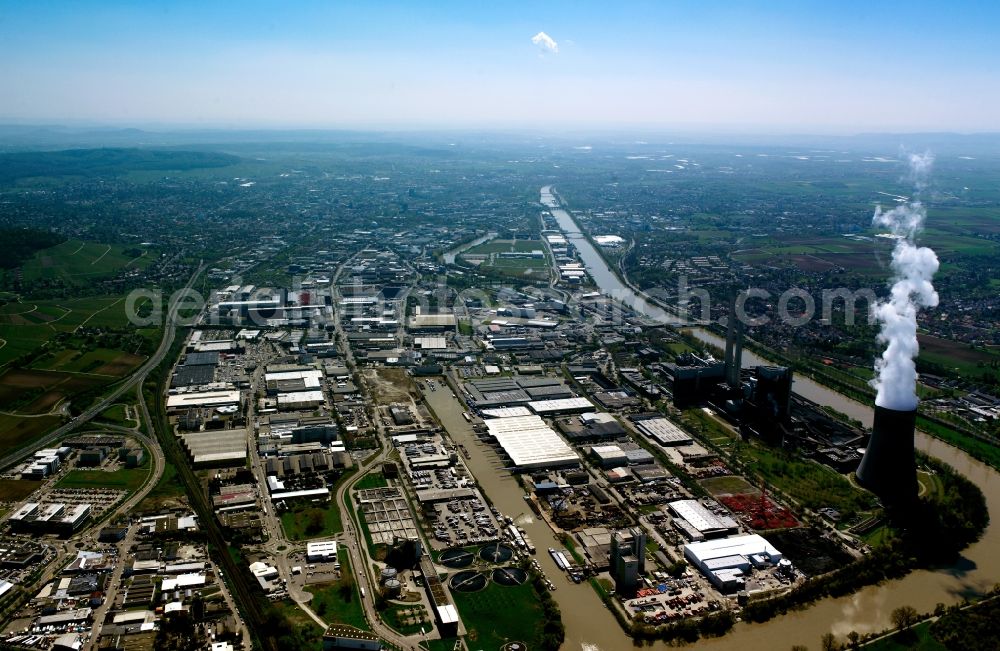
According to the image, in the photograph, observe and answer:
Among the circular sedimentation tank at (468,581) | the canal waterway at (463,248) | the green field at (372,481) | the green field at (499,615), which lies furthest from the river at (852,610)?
the canal waterway at (463,248)

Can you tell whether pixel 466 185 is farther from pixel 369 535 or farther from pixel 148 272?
pixel 369 535

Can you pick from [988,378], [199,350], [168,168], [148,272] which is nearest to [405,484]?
[199,350]

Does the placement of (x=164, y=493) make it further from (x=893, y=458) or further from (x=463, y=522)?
(x=893, y=458)

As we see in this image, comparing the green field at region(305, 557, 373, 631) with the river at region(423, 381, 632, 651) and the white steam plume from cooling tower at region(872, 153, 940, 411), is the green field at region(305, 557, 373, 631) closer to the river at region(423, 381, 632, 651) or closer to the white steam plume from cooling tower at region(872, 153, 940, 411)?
the river at region(423, 381, 632, 651)

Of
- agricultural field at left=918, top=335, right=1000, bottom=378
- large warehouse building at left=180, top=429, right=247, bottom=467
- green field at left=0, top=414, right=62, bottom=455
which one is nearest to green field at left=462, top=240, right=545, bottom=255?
agricultural field at left=918, top=335, right=1000, bottom=378

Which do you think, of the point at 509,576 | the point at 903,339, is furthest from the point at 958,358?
the point at 509,576
